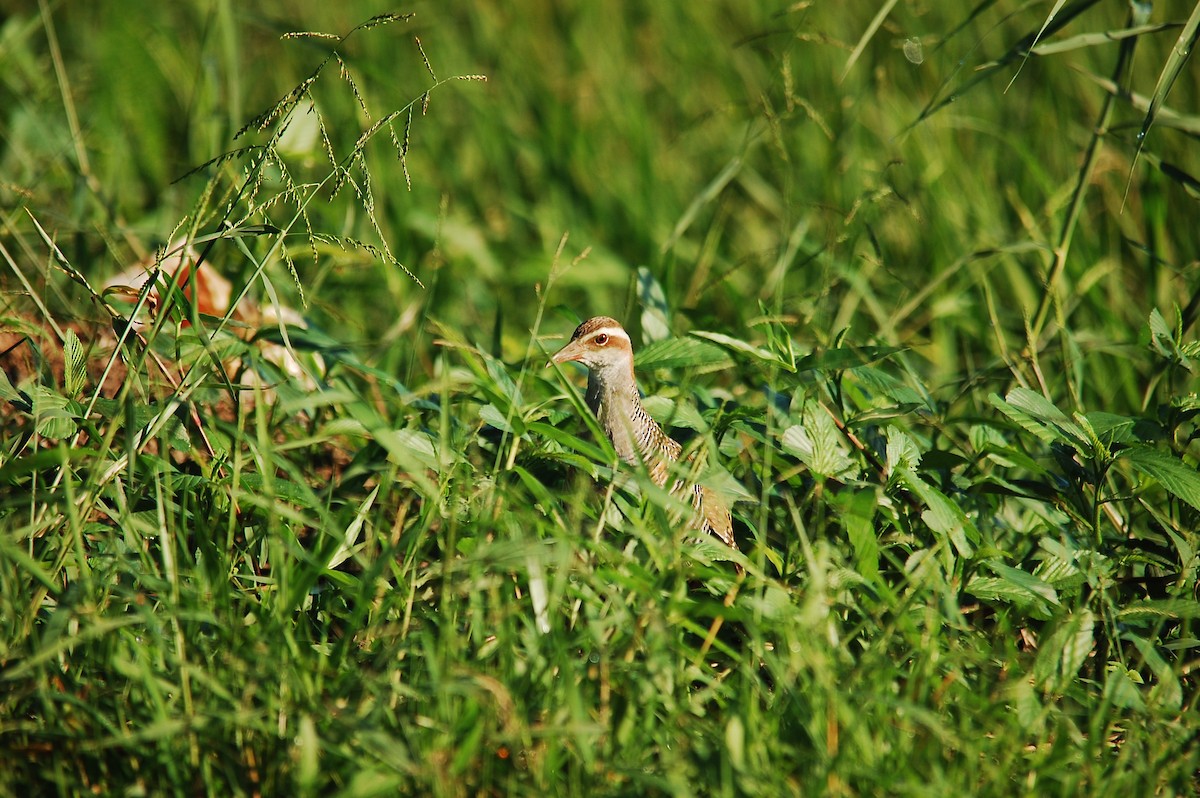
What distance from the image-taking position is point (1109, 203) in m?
5.65

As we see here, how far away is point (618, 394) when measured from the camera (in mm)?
3543

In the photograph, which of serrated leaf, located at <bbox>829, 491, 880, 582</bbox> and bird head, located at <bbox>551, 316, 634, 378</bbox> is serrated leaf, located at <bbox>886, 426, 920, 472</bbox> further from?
bird head, located at <bbox>551, 316, 634, 378</bbox>

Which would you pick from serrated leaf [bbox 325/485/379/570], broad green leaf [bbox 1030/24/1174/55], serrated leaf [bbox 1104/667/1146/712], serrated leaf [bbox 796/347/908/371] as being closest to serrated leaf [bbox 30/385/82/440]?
serrated leaf [bbox 325/485/379/570]

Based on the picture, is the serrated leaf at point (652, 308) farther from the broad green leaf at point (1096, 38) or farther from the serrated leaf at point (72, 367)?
the serrated leaf at point (72, 367)

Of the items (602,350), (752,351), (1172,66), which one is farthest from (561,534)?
(1172,66)

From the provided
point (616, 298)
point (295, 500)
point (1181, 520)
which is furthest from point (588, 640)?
point (616, 298)

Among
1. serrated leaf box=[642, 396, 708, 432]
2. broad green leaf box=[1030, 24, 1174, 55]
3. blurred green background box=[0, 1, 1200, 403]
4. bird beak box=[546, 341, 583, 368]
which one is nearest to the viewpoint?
serrated leaf box=[642, 396, 708, 432]

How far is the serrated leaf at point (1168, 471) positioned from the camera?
281 centimetres

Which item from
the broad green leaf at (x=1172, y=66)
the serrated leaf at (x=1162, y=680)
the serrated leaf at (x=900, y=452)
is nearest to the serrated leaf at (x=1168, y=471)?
the serrated leaf at (x=1162, y=680)

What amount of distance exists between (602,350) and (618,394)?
180mm

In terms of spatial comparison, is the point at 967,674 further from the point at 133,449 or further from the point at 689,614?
the point at 133,449

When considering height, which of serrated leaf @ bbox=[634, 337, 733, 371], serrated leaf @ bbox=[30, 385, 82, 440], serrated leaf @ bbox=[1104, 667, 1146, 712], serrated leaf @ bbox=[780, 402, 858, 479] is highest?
serrated leaf @ bbox=[30, 385, 82, 440]

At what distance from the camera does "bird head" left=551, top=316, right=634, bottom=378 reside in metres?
3.60

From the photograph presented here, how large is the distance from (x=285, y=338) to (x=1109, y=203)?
15.1 feet
